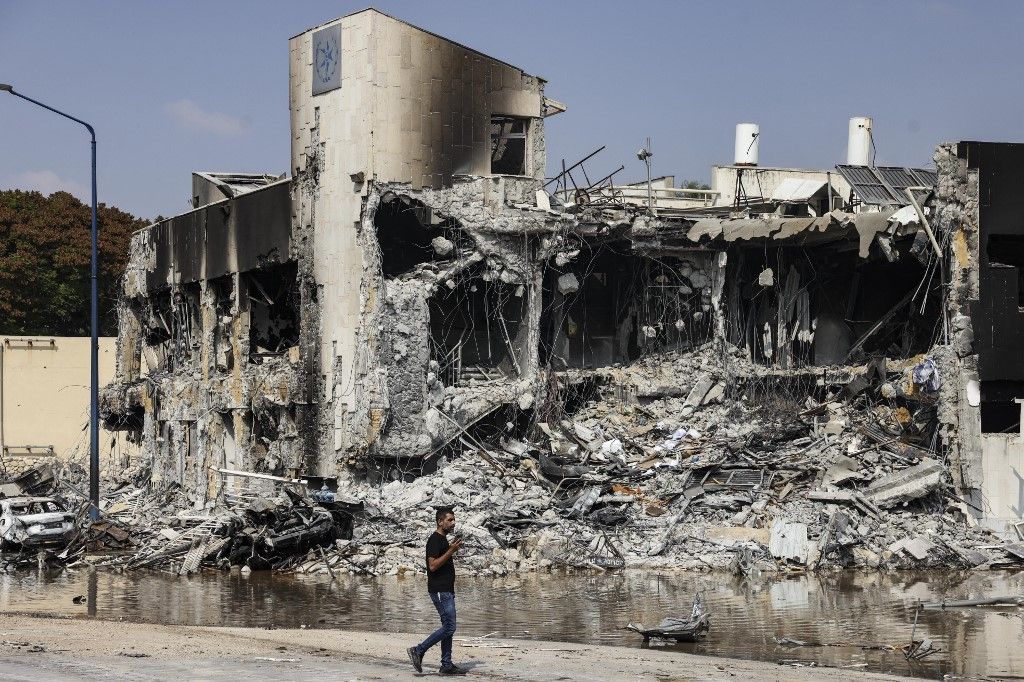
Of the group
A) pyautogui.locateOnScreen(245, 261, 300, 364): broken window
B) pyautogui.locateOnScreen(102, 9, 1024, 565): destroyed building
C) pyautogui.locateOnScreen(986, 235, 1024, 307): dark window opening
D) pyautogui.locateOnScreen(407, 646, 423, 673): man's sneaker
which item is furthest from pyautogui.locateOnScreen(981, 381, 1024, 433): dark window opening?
pyautogui.locateOnScreen(245, 261, 300, 364): broken window

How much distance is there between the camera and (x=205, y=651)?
47.2 ft

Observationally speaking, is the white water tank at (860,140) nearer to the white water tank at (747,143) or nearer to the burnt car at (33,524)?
the white water tank at (747,143)

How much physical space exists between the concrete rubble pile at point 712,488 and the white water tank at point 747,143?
26.0 ft

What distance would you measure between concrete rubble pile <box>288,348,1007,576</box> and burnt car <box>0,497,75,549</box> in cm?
574

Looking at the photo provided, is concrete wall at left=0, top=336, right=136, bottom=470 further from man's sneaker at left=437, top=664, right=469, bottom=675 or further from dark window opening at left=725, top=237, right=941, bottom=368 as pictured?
man's sneaker at left=437, top=664, right=469, bottom=675

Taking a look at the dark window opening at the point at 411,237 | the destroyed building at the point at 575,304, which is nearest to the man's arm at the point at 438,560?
the destroyed building at the point at 575,304

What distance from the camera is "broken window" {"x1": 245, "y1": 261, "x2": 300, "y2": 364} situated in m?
34.2

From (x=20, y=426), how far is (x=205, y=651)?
1421 inches

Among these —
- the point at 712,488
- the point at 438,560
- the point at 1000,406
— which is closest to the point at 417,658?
the point at 438,560

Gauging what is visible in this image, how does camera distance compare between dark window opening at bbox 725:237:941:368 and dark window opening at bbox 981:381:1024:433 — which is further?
dark window opening at bbox 725:237:941:368

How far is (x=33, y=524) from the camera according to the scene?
26.9 meters

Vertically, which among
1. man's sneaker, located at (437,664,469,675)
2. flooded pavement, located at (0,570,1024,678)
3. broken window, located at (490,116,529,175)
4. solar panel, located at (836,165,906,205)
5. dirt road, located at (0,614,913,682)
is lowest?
flooded pavement, located at (0,570,1024,678)

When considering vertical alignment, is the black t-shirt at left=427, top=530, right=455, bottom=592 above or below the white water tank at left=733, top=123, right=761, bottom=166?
below

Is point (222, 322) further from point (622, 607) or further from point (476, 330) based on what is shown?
point (622, 607)
